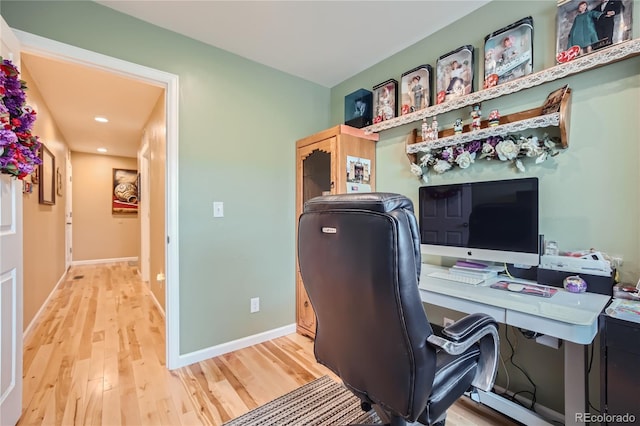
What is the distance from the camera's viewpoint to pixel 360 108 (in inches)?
101

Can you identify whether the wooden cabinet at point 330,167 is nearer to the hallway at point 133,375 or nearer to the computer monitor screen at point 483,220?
the hallway at point 133,375

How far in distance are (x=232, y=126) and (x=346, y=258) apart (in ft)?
6.06

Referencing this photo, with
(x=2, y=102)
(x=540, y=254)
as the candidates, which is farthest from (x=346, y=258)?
(x=2, y=102)

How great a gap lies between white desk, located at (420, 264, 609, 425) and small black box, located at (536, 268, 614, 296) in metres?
0.04

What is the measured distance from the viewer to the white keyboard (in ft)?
5.01

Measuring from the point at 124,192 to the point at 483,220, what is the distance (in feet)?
23.0

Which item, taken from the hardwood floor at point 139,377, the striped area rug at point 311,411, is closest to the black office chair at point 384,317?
the striped area rug at point 311,411

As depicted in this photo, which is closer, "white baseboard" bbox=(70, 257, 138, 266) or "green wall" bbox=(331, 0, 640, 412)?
"green wall" bbox=(331, 0, 640, 412)

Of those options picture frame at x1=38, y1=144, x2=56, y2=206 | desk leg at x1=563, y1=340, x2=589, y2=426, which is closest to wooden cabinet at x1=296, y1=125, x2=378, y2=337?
desk leg at x1=563, y1=340, x2=589, y2=426

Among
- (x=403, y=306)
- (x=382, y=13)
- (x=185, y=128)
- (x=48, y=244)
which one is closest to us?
(x=403, y=306)

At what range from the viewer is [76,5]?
1699mm

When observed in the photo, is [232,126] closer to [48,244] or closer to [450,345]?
[450,345]

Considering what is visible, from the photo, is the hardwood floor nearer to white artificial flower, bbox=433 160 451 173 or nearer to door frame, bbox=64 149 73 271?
white artificial flower, bbox=433 160 451 173

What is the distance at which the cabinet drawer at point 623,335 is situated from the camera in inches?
37.8
